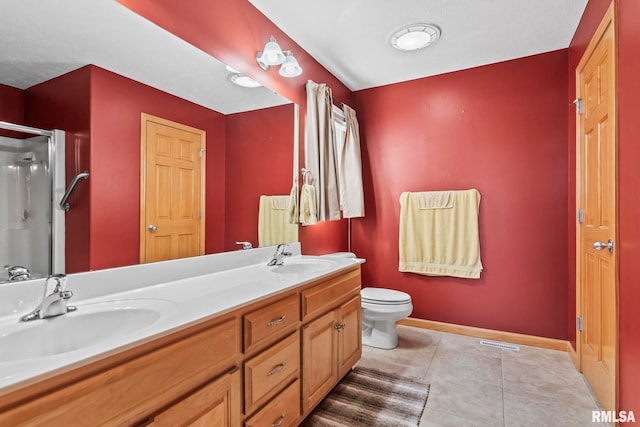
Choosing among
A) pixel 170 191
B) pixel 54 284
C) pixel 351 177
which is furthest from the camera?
pixel 351 177

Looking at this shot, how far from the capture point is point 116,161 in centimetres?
126

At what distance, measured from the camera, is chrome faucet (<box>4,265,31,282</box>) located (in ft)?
3.36

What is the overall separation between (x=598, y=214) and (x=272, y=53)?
2065 mm

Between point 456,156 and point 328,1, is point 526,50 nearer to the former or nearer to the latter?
point 456,156

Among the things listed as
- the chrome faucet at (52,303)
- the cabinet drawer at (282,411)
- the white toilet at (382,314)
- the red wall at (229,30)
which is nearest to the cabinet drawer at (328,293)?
the cabinet drawer at (282,411)

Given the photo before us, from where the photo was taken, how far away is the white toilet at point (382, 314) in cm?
246

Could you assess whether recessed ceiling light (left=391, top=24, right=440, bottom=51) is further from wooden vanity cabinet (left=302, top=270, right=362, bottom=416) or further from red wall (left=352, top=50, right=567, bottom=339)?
wooden vanity cabinet (left=302, top=270, right=362, bottom=416)

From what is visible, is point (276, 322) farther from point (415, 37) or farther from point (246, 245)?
point (415, 37)

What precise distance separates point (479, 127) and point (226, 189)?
2.22 metres

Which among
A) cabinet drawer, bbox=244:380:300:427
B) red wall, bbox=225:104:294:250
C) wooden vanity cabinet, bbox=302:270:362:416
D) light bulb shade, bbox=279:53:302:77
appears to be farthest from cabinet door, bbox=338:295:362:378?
light bulb shade, bbox=279:53:302:77

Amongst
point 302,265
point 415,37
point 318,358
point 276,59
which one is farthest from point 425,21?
point 318,358

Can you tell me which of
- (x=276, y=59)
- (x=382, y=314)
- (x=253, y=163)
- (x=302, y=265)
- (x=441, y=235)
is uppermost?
(x=276, y=59)

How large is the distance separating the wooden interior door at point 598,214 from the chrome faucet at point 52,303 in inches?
89.1

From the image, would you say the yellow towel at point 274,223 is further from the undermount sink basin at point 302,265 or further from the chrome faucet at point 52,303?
the chrome faucet at point 52,303
